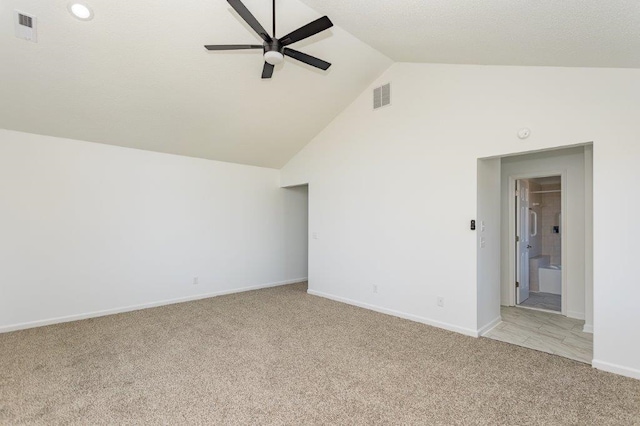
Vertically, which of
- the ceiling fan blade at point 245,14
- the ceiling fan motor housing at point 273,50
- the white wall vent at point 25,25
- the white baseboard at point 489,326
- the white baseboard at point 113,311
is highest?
the white wall vent at point 25,25

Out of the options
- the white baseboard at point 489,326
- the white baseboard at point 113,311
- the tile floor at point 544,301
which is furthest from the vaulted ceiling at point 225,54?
the tile floor at point 544,301

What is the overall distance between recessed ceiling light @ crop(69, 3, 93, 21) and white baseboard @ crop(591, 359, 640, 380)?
17.9ft

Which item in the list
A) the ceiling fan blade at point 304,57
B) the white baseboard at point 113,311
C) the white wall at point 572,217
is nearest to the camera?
the ceiling fan blade at point 304,57

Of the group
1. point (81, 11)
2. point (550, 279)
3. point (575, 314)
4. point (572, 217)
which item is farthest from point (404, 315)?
point (81, 11)

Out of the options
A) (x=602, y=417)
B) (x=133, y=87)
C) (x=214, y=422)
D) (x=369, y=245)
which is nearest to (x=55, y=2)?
(x=133, y=87)

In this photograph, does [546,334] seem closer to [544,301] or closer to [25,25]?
[544,301]

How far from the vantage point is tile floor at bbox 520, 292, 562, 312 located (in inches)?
192

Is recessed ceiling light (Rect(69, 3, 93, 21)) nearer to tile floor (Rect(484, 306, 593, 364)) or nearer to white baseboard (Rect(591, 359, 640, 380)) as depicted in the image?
tile floor (Rect(484, 306, 593, 364))

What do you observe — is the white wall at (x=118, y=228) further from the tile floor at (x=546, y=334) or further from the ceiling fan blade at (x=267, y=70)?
the tile floor at (x=546, y=334)

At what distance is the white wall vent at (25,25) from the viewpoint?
2.67 m

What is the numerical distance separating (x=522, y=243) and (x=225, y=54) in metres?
5.45

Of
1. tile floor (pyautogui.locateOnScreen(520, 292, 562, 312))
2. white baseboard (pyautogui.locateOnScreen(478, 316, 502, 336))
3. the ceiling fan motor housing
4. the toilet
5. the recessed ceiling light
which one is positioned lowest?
tile floor (pyautogui.locateOnScreen(520, 292, 562, 312))

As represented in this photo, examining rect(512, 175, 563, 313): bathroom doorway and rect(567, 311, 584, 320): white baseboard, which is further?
rect(512, 175, 563, 313): bathroom doorway

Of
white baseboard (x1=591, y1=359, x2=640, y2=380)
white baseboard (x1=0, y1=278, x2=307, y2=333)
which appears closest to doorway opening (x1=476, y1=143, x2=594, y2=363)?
white baseboard (x1=591, y1=359, x2=640, y2=380)
